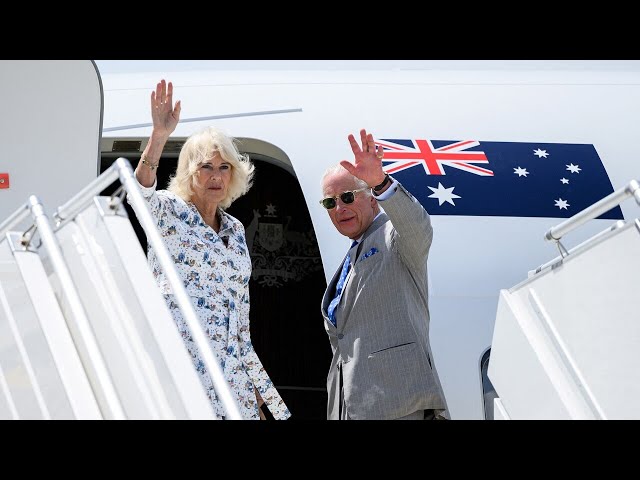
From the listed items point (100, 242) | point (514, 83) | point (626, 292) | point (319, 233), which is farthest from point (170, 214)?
point (514, 83)

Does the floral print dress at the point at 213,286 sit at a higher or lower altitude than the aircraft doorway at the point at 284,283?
lower

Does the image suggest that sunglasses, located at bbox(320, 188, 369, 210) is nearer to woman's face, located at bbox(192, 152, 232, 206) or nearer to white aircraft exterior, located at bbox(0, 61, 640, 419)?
woman's face, located at bbox(192, 152, 232, 206)

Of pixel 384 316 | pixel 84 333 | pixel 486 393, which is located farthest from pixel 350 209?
pixel 84 333

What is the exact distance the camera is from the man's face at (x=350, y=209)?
4.12 m

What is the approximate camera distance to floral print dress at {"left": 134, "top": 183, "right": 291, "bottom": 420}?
3828 millimetres

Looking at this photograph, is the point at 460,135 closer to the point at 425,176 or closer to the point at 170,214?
the point at 425,176

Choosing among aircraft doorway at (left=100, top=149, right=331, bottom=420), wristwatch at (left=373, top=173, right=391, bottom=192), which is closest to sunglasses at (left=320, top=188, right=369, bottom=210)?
wristwatch at (left=373, top=173, right=391, bottom=192)

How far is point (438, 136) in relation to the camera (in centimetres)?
549

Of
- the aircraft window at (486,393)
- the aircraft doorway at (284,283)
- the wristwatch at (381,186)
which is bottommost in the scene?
the aircraft window at (486,393)

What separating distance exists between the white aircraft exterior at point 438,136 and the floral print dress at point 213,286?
114cm

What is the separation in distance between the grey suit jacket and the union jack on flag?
50.5 inches

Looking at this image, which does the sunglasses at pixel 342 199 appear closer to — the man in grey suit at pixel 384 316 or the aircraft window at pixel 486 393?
the man in grey suit at pixel 384 316

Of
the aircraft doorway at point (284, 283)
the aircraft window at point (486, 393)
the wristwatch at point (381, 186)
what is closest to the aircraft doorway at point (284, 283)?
the aircraft doorway at point (284, 283)

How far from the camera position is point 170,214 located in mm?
3896
